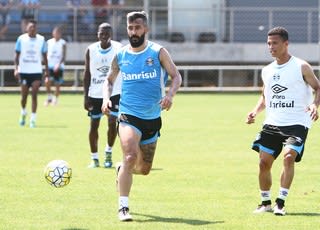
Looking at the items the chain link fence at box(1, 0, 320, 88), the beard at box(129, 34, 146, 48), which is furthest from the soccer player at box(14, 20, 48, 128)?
the chain link fence at box(1, 0, 320, 88)

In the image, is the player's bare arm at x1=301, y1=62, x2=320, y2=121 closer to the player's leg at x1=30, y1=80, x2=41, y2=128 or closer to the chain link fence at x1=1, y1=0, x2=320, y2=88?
the player's leg at x1=30, y1=80, x2=41, y2=128

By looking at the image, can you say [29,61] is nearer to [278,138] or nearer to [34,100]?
[34,100]

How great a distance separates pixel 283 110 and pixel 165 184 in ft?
10.1

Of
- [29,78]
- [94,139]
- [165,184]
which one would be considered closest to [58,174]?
[165,184]

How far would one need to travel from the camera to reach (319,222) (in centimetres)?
1018

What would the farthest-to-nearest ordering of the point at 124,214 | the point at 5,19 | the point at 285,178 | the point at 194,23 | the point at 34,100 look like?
the point at 194,23
the point at 5,19
the point at 34,100
the point at 285,178
the point at 124,214

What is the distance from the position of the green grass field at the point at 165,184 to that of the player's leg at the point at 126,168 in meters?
0.19

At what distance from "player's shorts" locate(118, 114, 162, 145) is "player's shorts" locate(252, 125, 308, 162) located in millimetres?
1206

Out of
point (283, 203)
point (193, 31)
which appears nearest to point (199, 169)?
point (283, 203)

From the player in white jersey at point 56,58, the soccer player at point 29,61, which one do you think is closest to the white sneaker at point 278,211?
the soccer player at point 29,61

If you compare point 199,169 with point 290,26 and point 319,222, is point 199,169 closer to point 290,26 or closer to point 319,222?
point 319,222

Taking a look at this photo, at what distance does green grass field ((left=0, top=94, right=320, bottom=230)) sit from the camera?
10.3 meters

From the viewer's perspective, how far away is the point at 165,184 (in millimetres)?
13359

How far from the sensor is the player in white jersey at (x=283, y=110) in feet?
34.9
